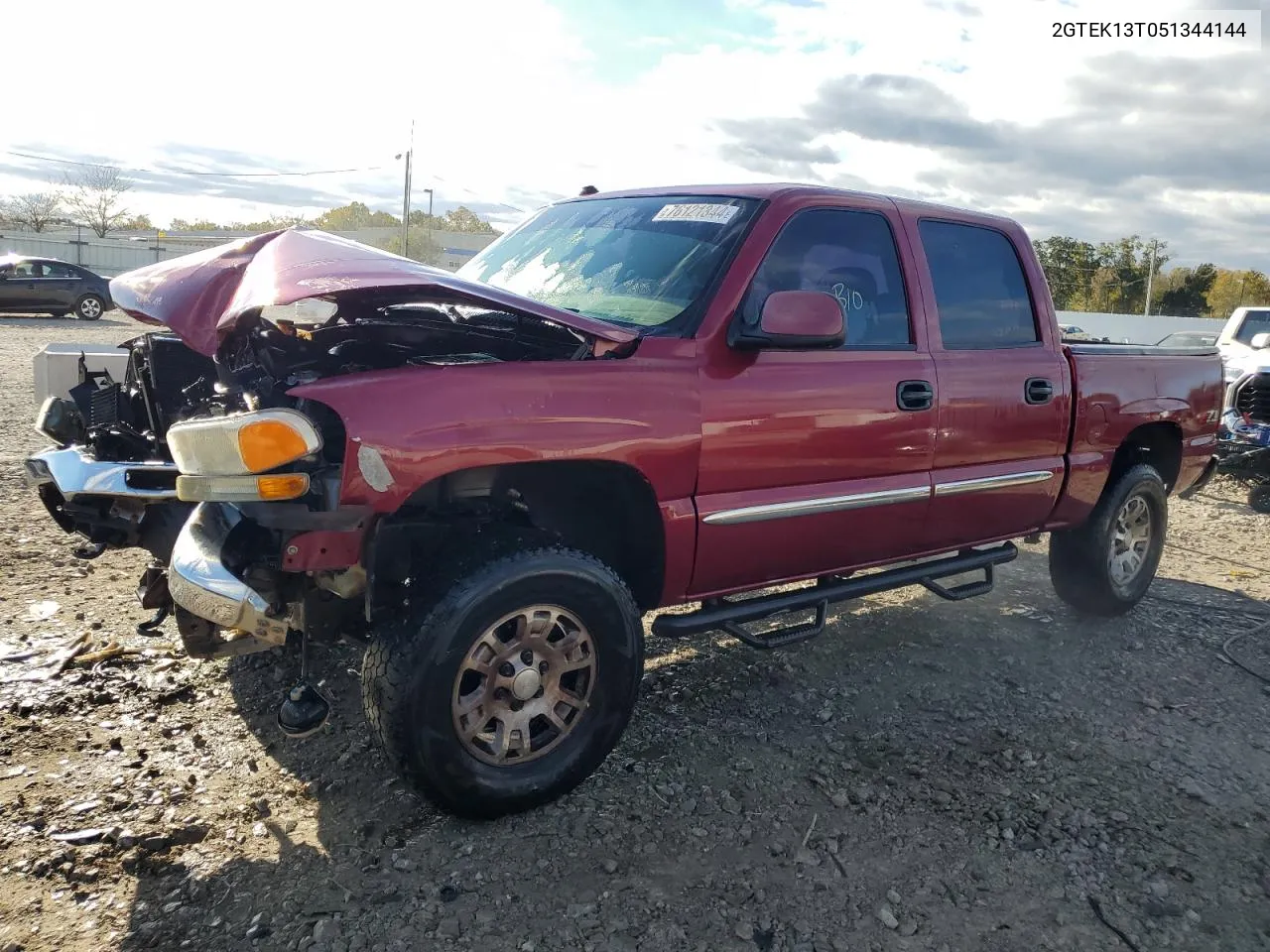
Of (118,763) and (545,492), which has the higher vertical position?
(545,492)

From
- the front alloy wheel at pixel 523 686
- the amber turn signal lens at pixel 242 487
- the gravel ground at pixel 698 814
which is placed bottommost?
the gravel ground at pixel 698 814

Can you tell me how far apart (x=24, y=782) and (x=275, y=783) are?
0.75 meters

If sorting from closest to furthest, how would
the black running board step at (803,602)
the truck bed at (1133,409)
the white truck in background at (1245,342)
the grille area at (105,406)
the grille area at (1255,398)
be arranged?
the black running board step at (803,602) → the grille area at (105,406) → the truck bed at (1133,409) → the grille area at (1255,398) → the white truck in background at (1245,342)

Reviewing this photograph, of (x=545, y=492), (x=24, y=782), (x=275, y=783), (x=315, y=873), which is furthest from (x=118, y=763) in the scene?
A: (x=545, y=492)

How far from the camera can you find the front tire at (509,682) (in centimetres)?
273

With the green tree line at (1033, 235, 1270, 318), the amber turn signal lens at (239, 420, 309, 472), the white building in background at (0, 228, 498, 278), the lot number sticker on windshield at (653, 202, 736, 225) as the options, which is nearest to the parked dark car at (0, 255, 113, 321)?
the white building in background at (0, 228, 498, 278)

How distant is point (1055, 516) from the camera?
474 centimetres

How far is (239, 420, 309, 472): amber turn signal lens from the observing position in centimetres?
258

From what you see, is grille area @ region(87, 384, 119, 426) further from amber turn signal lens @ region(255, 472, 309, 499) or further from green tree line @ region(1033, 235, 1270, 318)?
green tree line @ region(1033, 235, 1270, 318)

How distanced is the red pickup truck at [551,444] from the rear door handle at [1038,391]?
5cm

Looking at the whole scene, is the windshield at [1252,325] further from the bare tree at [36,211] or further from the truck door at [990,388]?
the bare tree at [36,211]

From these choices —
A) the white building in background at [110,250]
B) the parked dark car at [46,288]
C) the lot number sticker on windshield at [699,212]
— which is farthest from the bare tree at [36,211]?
the lot number sticker on windshield at [699,212]

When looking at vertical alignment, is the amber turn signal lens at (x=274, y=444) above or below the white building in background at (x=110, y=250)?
below

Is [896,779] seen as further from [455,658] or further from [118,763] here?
[118,763]
